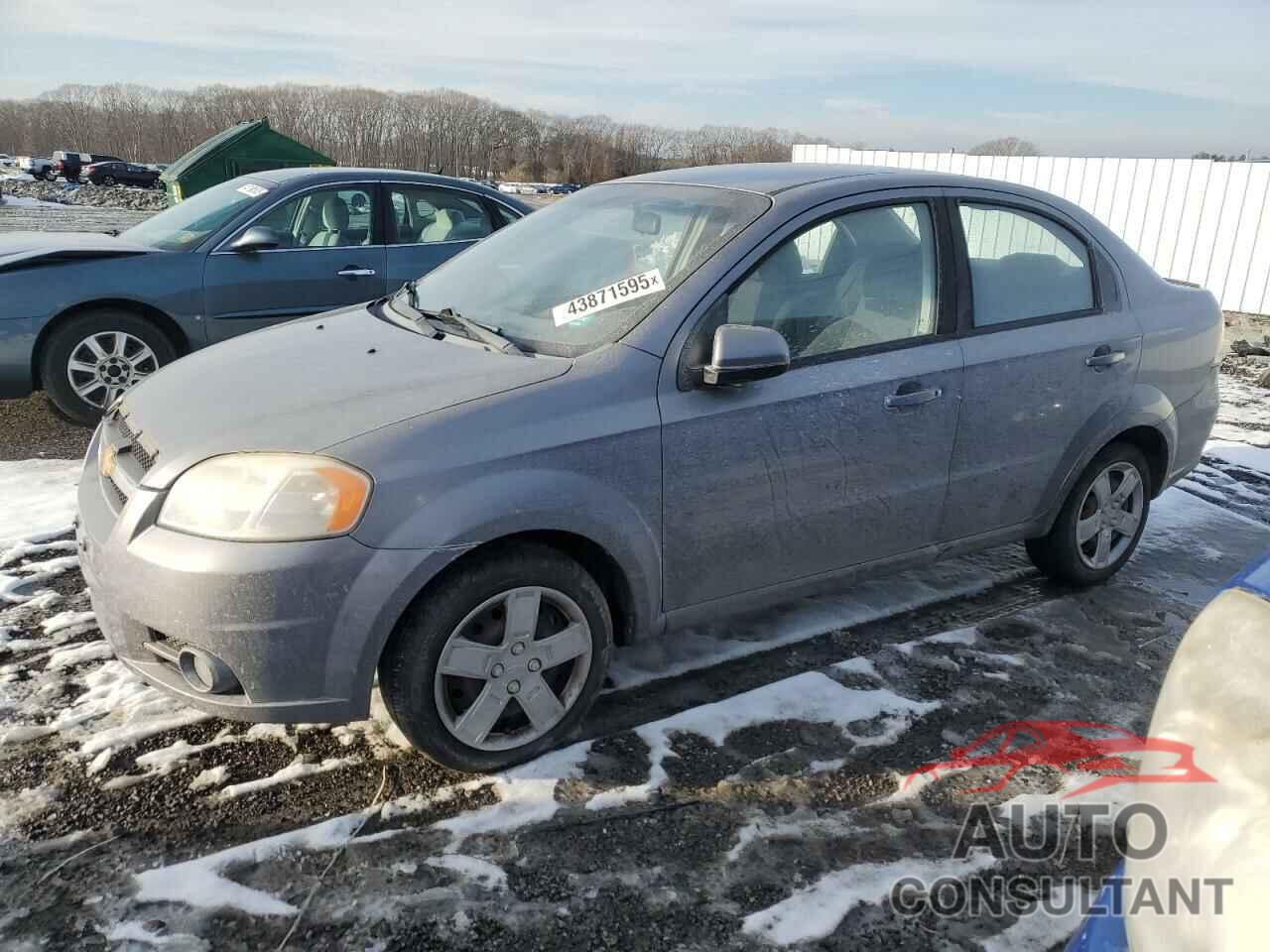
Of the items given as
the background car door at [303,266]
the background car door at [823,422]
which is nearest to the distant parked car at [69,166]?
the background car door at [303,266]

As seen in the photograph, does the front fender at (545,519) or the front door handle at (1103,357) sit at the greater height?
the front door handle at (1103,357)

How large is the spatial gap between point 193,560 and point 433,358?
37.0 inches

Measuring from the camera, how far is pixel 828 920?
2375 mm

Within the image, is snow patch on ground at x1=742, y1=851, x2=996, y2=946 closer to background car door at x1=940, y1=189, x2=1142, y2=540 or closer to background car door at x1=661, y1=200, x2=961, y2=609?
background car door at x1=661, y1=200, x2=961, y2=609

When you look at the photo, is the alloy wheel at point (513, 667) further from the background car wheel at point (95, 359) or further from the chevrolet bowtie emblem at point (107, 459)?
the background car wheel at point (95, 359)

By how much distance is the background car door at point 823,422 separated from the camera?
3008 mm

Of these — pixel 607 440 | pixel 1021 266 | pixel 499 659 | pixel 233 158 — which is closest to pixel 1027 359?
pixel 1021 266

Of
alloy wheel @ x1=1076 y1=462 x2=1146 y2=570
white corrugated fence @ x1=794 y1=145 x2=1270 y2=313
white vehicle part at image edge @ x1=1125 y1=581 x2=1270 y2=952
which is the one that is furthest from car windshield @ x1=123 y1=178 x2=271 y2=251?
white corrugated fence @ x1=794 y1=145 x2=1270 y2=313

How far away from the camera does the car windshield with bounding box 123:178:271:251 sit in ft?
20.7

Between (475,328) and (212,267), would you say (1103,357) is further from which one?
(212,267)

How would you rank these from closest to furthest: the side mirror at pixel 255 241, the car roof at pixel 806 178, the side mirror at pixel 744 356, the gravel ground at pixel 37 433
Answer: the side mirror at pixel 744 356 → the car roof at pixel 806 178 → the gravel ground at pixel 37 433 → the side mirror at pixel 255 241

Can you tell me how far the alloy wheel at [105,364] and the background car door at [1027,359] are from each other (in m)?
4.81

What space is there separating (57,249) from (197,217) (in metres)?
0.94

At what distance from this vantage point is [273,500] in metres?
2.47
